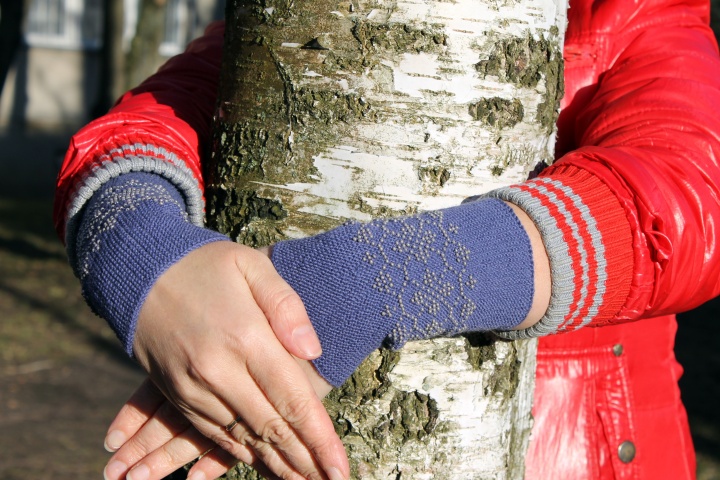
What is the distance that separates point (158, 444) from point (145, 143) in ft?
1.86

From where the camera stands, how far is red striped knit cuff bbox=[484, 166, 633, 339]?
133 cm

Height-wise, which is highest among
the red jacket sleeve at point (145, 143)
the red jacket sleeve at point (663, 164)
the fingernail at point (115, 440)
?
the red jacket sleeve at point (663, 164)

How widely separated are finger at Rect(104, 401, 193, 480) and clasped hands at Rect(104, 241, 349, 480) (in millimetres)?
130

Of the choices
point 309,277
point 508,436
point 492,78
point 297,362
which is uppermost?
point 492,78

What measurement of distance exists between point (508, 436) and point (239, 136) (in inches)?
30.8

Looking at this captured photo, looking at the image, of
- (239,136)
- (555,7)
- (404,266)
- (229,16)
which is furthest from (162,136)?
(555,7)

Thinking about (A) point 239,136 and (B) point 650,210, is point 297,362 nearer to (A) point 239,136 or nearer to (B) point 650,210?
(A) point 239,136

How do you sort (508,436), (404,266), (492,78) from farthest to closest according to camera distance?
(508,436) → (492,78) → (404,266)

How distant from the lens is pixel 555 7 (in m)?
1.59

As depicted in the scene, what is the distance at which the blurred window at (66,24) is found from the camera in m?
17.6

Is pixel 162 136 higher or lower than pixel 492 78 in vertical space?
lower

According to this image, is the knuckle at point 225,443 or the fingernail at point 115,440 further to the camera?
the fingernail at point 115,440

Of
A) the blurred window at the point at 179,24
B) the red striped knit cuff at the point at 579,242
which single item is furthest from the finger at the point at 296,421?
the blurred window at the point at 179,24

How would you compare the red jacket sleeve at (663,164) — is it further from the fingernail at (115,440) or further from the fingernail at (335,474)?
the fingernail at (115,440)
